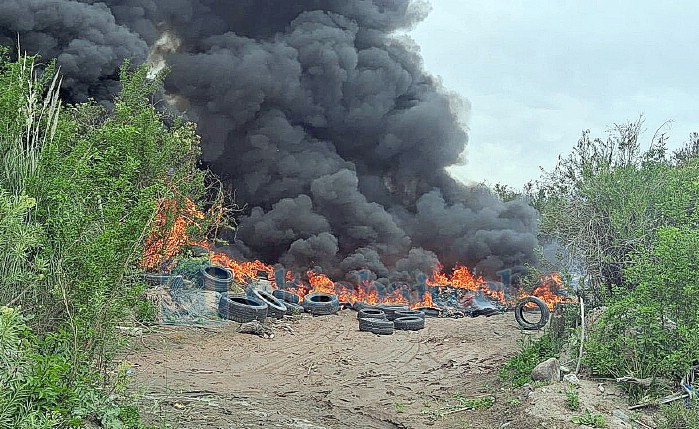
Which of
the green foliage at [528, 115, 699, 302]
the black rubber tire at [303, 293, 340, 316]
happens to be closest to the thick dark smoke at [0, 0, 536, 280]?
the black rubber tire at [303, 293, 340, 316]

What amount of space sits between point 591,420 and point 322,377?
5.04 m

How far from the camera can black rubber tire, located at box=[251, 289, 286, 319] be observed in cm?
1675

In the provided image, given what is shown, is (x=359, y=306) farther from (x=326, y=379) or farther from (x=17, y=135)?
(x=17, y=135)

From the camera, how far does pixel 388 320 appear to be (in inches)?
708

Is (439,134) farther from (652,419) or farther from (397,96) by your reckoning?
(652,419)

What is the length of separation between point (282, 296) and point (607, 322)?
12402 millimetres

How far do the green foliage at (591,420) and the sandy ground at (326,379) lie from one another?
4.7 inches

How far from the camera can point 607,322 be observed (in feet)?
Result: 29.3

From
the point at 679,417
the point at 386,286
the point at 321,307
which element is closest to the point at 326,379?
the point at 679,417

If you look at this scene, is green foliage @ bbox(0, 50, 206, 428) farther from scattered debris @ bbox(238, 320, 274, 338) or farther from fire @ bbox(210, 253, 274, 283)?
fire @ bbox(210, 253, 274, 283)

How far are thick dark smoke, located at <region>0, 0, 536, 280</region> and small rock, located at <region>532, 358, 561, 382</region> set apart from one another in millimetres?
16322

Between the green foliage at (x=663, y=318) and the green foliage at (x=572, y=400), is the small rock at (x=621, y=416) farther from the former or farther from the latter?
the green foliage at (x=663, y=318)

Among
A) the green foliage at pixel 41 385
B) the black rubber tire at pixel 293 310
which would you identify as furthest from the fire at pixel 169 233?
the green foliage at pixel 41 385

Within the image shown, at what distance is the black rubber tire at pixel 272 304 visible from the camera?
16750mm
